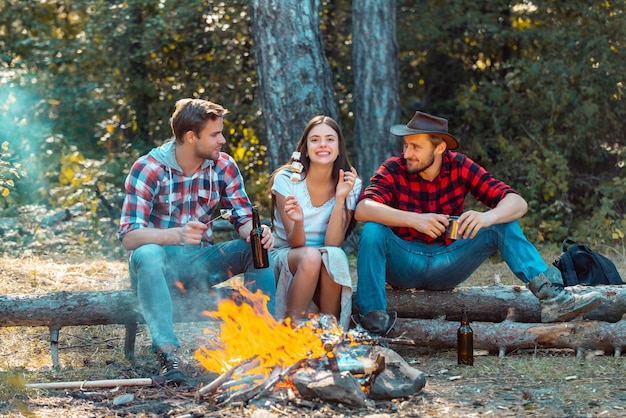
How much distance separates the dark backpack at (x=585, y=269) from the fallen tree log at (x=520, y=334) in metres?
0.47

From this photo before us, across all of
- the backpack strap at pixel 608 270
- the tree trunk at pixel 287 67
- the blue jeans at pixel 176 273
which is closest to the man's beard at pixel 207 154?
the blue jeans at pixel 176 273

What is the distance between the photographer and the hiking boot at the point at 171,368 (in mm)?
4574

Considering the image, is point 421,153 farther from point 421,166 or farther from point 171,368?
point 171,368

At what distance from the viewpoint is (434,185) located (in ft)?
18.1

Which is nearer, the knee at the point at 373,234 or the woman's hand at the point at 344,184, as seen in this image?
the knee at the point at 373,234

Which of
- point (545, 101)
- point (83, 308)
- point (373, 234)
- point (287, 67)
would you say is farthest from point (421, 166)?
point (545, 101)

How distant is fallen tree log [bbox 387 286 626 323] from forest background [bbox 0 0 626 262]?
13.0ft

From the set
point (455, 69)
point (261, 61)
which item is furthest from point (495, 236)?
point (455, 69)

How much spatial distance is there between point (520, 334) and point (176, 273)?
2094 millimetres

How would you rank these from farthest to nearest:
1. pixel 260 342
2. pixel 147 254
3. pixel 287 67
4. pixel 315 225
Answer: pixel 287 67 < pixel 315 225 < pixel 147 254 < pixel 260 342

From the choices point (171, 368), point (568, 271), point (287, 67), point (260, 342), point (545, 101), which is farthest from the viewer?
point (545, 101)

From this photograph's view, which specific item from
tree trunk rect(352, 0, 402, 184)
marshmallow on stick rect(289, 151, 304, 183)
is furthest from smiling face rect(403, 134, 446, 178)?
tree trunk rect(352, 0, 402, 184)

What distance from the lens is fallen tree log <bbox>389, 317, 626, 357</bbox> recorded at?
16.7ft

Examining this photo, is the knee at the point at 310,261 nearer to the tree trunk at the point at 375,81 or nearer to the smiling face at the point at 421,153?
the smiling face at the point at 421,153
